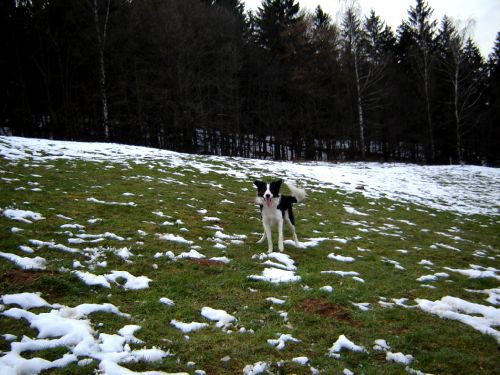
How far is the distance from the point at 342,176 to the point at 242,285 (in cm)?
1832

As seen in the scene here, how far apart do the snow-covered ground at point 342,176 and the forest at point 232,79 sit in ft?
28.9

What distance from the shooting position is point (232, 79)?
3572 centimetres

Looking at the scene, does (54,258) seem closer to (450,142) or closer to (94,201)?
(94,201)

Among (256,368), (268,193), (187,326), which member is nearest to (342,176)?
(268,193)

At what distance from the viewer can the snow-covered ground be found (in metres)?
17.3

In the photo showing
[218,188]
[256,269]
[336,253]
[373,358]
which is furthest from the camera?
[218,188]

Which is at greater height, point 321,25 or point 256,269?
point 321,25

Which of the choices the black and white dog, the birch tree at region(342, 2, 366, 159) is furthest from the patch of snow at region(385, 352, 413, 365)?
the birch tree at region(342, 2, 366, 159)

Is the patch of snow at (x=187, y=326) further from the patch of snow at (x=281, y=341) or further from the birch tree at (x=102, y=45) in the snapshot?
the birch tree at (x=102, y=45)

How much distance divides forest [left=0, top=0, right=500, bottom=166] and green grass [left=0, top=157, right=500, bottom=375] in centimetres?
2005

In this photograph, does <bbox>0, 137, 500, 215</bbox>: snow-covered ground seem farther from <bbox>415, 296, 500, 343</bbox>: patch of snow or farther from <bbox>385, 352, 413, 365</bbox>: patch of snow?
<bbox>385, 352, 413, 365</bbox>: patch of snow

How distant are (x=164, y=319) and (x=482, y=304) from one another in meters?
5.46

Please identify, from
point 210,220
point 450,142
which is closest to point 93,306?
point 210,220

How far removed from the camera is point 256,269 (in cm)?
656
